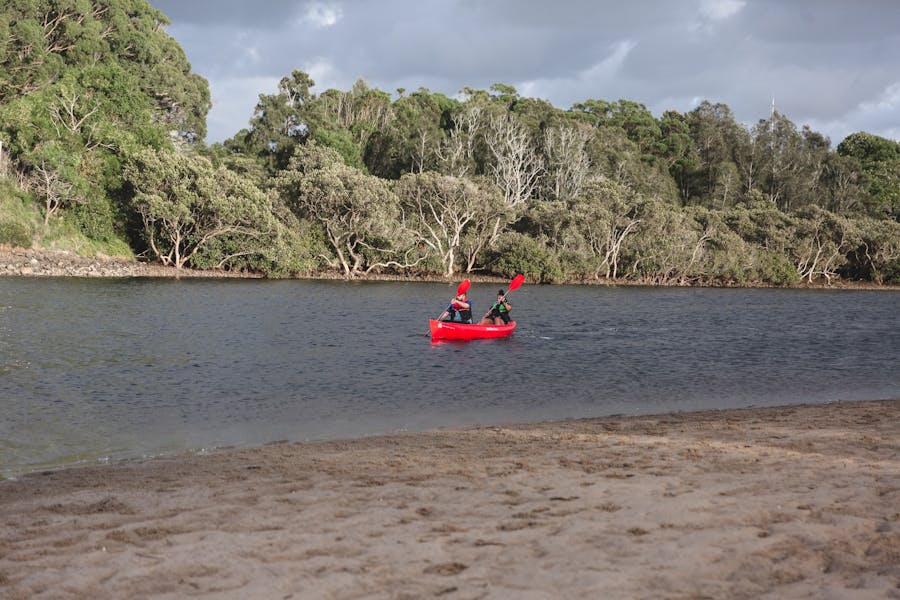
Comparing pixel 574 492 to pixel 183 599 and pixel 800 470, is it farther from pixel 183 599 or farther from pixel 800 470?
pixel 183 599

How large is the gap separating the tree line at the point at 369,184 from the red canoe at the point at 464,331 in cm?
3321

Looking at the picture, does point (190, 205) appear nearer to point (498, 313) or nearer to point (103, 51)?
point (103, 51)

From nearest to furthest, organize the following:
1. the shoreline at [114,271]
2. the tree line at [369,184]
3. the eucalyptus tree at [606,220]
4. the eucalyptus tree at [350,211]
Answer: the shoreline at [114,271], the tree line at [369,184], the eucalyptus tree at [350,211], the eucalyptus tree at [606,220]

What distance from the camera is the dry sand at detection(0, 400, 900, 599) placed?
5469mm

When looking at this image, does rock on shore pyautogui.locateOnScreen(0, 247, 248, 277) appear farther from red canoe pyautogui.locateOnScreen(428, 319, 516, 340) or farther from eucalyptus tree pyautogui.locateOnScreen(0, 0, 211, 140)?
red canoe pyautogui.locateOnScreen(428, 319, 516, 340)

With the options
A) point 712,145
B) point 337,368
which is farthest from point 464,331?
point 712,145

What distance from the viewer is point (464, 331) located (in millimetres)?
27156

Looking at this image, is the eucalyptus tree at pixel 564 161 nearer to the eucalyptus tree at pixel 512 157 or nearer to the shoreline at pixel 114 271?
the eucalyptus tree at pixel 512 157

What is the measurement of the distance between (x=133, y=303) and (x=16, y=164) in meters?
29.0

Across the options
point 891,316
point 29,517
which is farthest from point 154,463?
point 891,316

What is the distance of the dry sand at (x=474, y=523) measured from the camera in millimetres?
5469

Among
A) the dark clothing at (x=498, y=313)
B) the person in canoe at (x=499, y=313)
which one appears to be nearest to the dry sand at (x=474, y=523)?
the person in canoe at (x=499, y=313)

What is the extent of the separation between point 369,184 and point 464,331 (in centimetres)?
3589

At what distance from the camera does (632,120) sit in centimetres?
12056
